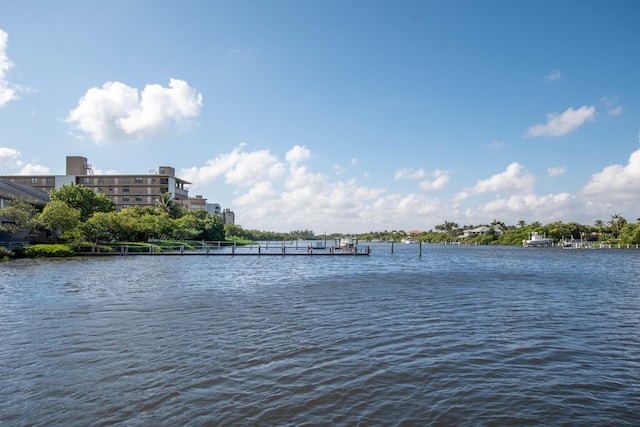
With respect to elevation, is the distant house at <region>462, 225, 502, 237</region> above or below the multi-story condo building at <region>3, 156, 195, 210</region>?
below

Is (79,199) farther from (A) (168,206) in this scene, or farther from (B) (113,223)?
(A) (168,206)

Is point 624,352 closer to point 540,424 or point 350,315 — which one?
point 540,424

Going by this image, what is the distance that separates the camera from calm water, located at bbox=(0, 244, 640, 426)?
25.5ft

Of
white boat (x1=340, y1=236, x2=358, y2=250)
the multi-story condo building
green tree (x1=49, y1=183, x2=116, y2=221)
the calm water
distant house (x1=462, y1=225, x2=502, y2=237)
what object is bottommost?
the calm water

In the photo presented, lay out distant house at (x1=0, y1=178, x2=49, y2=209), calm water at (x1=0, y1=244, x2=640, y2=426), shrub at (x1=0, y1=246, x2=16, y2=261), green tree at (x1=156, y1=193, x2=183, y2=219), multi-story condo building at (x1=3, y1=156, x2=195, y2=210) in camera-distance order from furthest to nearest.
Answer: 1. multi-story condo building at (x1=3, y1=156, x2=195, y2=210)
2. green tree at (x1=156, y1=193, x2=183, y2=219)
3. distant house at (x1=0, y1=178, x2=49, y2=209)
4. shrub at (x1=0, y1=246, x2=16, y2=261)
5. calm water at (x1=0, y1=244, x2=640, y2=426)

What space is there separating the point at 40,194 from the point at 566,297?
259ft

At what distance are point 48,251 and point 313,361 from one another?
52.8m

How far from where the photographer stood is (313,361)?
10773mm

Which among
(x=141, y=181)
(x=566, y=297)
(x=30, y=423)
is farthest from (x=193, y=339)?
(x=141, y=181)

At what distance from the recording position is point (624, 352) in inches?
476

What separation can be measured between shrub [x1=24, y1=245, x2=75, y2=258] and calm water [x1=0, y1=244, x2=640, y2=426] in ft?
113

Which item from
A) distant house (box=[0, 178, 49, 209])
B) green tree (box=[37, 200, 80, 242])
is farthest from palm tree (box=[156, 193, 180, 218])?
green tree (box=[37, 200, 80, 242])

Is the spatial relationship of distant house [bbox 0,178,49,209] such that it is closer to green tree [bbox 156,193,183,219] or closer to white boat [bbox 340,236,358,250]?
green tree [bbox 156,193,183,219]

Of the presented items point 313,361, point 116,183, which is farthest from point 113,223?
point 313,361
